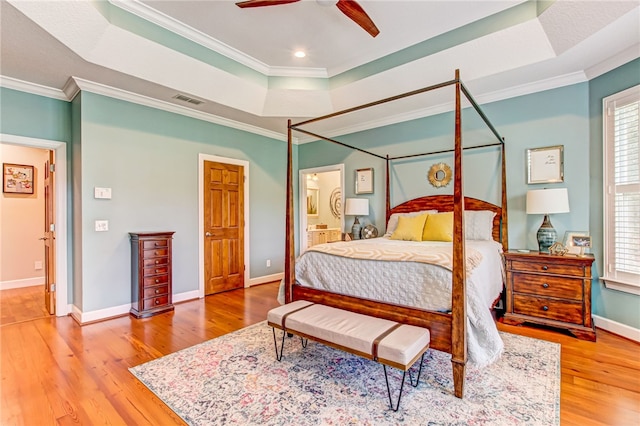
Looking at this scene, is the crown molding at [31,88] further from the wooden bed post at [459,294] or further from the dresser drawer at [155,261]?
the wooden bed post at [459,294]

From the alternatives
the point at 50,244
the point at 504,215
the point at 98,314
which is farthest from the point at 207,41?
the point at 504,215

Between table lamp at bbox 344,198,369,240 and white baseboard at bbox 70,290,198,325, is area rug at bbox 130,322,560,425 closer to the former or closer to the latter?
white baseboard at bbox 70,290,198,325

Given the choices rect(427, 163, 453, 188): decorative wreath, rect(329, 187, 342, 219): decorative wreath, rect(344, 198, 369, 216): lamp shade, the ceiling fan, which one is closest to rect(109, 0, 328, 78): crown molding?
the ceiling fan

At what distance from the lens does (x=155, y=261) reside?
3789 millimetres

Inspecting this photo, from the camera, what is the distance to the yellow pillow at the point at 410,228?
378 centimetres

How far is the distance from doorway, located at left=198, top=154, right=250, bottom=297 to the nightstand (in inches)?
149

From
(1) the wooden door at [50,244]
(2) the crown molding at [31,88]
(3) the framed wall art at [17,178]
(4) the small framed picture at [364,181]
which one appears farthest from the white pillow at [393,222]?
(3) the framed wall art at [17,178]

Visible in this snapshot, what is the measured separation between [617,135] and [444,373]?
114 inches

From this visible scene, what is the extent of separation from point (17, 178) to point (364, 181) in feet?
A: 19.2

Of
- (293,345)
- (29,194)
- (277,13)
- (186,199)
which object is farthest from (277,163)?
(29,194)

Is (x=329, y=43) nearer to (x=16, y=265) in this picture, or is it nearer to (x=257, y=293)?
(x=257, y=293)

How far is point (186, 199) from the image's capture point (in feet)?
14.4

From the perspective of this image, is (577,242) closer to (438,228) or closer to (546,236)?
(546,236)

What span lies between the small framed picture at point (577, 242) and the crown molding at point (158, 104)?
14.9ft
